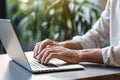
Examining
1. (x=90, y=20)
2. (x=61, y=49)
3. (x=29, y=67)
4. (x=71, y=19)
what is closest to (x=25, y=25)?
(x=71, y=19)

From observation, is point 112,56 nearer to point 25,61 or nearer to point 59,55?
point 59,55

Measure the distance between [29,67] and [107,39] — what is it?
2.69 ft

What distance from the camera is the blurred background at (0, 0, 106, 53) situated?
110 inches

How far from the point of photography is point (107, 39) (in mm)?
1750

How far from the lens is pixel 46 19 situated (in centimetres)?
281

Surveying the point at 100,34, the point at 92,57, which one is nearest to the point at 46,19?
the point at 100,34

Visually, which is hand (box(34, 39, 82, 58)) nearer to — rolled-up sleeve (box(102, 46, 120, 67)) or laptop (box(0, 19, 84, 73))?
laptop (box(0, 19, 84, 73))

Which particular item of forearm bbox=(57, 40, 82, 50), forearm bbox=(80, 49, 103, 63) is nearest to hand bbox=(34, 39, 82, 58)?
forearm bbox=(57, 40, 82, 50)

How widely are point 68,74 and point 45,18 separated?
5.94ft

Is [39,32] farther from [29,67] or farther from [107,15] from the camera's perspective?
[29,67]

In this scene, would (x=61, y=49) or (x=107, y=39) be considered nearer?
(x=61, y=49)

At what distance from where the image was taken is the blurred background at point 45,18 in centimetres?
279

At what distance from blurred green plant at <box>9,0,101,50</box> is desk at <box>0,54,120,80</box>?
1.61 metres

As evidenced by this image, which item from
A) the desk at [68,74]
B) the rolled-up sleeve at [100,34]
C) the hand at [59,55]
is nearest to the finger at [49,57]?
the hand at [59,55]
